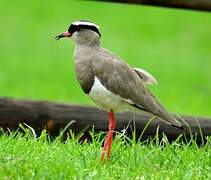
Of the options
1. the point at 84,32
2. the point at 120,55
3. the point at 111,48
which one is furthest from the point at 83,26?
the point at 111,48

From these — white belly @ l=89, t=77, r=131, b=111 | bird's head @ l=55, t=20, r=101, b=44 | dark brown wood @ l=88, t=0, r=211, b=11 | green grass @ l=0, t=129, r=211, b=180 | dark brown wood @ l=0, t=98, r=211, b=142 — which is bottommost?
dark brown wood @ l=0, t=98, r=211, b=142

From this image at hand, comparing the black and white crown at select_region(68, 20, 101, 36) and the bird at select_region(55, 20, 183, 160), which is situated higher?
the black and white crown at select_region(68, 20, 101, 36)

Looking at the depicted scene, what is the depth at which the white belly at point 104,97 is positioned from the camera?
6.72 meters

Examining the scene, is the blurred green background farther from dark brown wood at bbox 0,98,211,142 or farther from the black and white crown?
the black and white crown

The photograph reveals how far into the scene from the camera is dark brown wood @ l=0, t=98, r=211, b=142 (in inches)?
329

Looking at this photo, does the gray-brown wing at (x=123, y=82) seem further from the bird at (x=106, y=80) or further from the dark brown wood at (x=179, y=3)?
the dark brown wood at (x=179, y=3)

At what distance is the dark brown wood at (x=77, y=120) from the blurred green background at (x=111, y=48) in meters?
5.73

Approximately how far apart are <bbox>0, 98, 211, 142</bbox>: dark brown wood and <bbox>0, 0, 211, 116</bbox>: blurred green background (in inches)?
226

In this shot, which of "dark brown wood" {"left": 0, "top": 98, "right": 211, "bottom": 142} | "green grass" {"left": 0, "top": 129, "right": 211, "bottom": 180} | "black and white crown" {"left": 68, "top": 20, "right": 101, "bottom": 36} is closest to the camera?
"green grass" {"left": 0, "top": 129, "right": 211, "bottom": 180}

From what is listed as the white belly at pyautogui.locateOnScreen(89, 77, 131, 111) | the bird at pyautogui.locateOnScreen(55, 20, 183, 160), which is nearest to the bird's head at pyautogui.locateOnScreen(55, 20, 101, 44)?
the bird at pyautogui.locateOnScreen(55, 20, 183, 160)

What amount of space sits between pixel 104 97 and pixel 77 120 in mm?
1714

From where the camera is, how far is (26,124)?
26.8ft

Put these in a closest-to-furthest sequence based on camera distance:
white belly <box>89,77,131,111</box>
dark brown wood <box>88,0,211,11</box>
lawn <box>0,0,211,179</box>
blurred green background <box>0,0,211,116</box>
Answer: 1. lawn <box>0,0,211,179</box>
2. white belly <box>89,77,131,111</box>
3. dark brown wood <box>88,0,211,11</box>
4. blurred green background <box>0,0,211,116</box>

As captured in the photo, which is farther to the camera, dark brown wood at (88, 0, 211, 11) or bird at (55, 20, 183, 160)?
dark brown wood at (88, 0, 211, 11)
